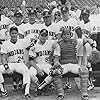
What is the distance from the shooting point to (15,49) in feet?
15.6

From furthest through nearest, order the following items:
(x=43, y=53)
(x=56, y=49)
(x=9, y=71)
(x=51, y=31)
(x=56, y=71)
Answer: (x=51, y=31) → (x=43, y=53) → (x=56, y=49) → (x=9, y=71) → (x=56, y=71)

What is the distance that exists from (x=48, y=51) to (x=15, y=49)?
1.79 ft

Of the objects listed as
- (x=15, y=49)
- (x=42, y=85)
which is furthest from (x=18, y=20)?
(x=42, y=85)

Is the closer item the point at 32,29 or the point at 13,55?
the point at 13,55

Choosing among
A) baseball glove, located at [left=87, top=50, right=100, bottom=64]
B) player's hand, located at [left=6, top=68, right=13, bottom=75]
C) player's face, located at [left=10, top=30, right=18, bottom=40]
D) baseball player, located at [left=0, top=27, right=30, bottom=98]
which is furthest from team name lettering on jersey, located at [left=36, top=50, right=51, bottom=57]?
baseball glove, located at [left=87, top=50, right=100, bottom=64]

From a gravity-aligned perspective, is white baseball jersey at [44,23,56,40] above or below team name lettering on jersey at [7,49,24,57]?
above

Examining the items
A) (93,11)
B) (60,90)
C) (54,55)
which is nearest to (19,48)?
(54,55)

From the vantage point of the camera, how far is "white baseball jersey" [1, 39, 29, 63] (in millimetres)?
4723

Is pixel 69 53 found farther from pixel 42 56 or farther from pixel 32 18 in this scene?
pixel 32 18

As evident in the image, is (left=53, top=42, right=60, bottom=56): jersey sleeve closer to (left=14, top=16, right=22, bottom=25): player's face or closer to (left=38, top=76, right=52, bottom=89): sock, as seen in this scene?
(left=38, top=76, right=52, bottom=89): sock

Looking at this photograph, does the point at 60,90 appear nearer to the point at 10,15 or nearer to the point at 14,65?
the point at 14,65

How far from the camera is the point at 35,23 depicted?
17.5 feet

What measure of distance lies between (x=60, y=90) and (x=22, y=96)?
0.67 metres

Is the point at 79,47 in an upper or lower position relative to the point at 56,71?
upper
